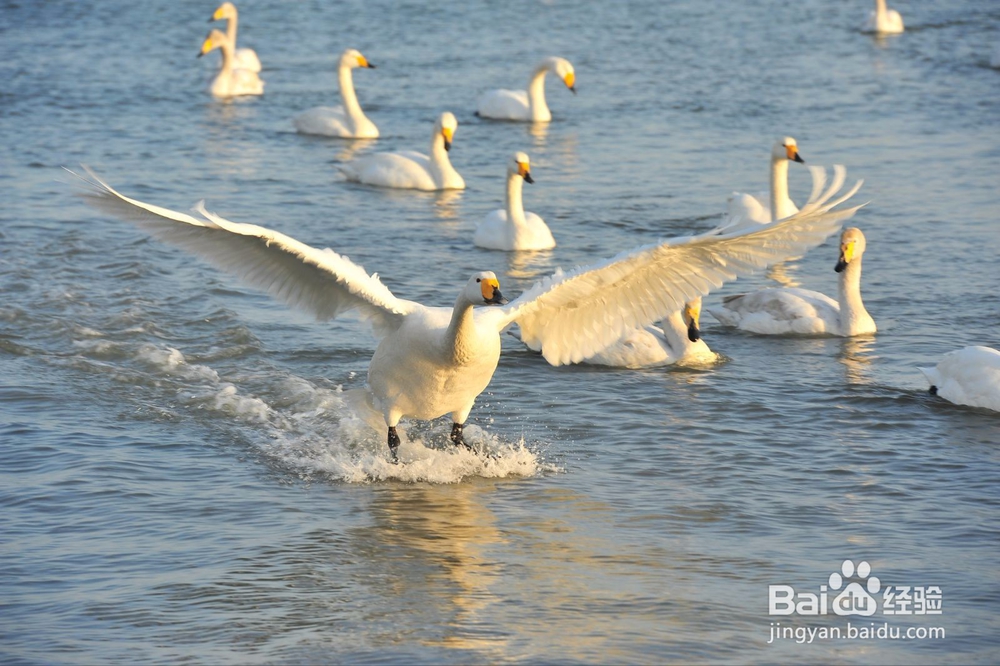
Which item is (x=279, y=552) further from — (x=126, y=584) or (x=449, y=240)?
(x=449, y=240)

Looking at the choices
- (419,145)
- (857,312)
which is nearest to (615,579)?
(857,312)

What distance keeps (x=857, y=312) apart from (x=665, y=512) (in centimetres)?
406

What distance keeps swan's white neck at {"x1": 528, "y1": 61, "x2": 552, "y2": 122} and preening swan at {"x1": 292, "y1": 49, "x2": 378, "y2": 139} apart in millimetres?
2296

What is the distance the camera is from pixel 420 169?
17.4 meters

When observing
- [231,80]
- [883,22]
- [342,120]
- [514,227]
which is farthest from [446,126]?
[883,22]

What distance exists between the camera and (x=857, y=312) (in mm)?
11734

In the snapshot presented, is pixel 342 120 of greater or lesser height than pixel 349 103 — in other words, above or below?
below

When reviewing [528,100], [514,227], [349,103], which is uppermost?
[528,100]

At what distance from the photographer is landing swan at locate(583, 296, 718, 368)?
11.1m

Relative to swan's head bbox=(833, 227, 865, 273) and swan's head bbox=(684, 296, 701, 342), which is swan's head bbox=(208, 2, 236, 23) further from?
swan's head bbox=(684, 296, 701, 342)

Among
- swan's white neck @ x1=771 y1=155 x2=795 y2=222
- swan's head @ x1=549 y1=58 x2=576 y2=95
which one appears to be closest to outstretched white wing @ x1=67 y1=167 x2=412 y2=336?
swan's white neck @ x1=771 y1=155 x2=795 y2=222

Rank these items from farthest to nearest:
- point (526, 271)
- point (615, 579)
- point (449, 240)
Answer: point (449, 240), point (526, 271), point (615, 579)

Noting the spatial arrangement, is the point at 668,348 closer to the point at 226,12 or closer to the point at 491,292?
the point at 491,292

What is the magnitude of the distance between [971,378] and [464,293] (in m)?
3.85
